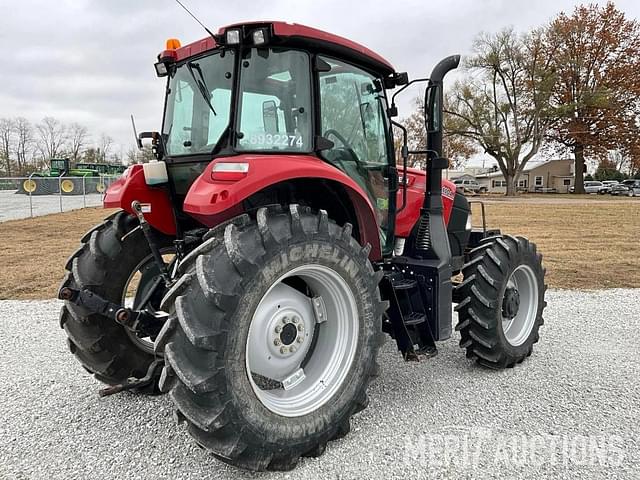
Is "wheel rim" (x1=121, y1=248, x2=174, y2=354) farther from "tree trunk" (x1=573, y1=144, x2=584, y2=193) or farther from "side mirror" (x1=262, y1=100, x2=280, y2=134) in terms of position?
"tree trunk" (x1=573, y1=144, x2=584, y2=193)

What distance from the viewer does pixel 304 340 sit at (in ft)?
9.78

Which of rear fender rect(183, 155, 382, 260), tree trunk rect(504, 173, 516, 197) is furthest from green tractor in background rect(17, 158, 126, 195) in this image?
tree trunk rect(504, 173, 516, 197)

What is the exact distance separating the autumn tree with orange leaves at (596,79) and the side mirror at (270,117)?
4293cm

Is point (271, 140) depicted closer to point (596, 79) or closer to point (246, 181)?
point (246, 181)

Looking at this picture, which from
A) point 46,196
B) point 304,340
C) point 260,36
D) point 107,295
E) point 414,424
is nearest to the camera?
point 260,36

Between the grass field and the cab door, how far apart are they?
474 cm

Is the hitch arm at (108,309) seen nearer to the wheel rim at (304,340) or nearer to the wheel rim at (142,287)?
the wheel rim at (142,287)

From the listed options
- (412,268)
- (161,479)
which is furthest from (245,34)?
(161,479)

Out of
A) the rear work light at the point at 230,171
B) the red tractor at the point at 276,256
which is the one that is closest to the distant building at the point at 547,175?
the red tractor at the point at 276,256

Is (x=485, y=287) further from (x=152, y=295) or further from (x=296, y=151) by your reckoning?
(x=152, y=295)

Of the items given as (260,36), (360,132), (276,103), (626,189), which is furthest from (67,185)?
(626,189)

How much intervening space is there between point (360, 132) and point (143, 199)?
1.57 meters

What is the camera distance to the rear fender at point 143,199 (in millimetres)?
3225

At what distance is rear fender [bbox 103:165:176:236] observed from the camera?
10.6ft
